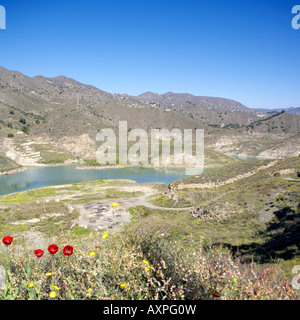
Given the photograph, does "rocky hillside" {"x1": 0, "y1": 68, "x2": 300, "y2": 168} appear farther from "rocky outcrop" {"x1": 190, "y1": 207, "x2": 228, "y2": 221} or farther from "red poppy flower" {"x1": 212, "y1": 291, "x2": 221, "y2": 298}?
"red poppy flower" {"x1": 212, "y1": 291, "x2": 221, "y2": 298}

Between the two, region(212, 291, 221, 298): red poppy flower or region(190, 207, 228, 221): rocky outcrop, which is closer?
region(212, 291, 221, 298): red poppy flower

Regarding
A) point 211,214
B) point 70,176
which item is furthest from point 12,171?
point 211,214

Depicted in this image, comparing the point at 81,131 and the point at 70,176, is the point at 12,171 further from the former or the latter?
the point at 81,131

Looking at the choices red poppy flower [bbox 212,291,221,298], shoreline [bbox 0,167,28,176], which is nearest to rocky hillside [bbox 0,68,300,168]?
shoreline [bbox 0,167,28,176]

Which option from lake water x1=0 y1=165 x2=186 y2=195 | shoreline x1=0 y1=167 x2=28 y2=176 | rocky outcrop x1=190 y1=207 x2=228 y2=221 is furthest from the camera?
shoreline x1=0 y1=167 x2=28 y2=176

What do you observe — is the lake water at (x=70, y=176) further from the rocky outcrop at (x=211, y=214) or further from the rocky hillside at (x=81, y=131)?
the rocky outcrop at (x=211, y=214)

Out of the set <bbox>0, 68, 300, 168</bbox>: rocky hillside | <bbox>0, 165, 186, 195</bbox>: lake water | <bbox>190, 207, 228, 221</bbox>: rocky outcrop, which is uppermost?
<bbox>0, 68, 300, 168</bbox>: rocky hillside

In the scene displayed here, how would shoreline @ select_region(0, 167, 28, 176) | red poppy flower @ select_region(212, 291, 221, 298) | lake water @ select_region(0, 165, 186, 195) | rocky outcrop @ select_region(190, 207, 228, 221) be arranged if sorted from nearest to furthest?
red poppy flower @ select_region(212, 291, 221, 298), rocky outcrop @ select_region(190, 207, 228, 221), lake water @ select_region(0, 165, 186, 195), shoreline @ select_region(0, 167, 28, 176)

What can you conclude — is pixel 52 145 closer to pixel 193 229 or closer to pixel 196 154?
pixel 196 154

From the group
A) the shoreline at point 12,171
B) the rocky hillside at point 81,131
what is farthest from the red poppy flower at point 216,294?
the rocky hillside at point 81,131
